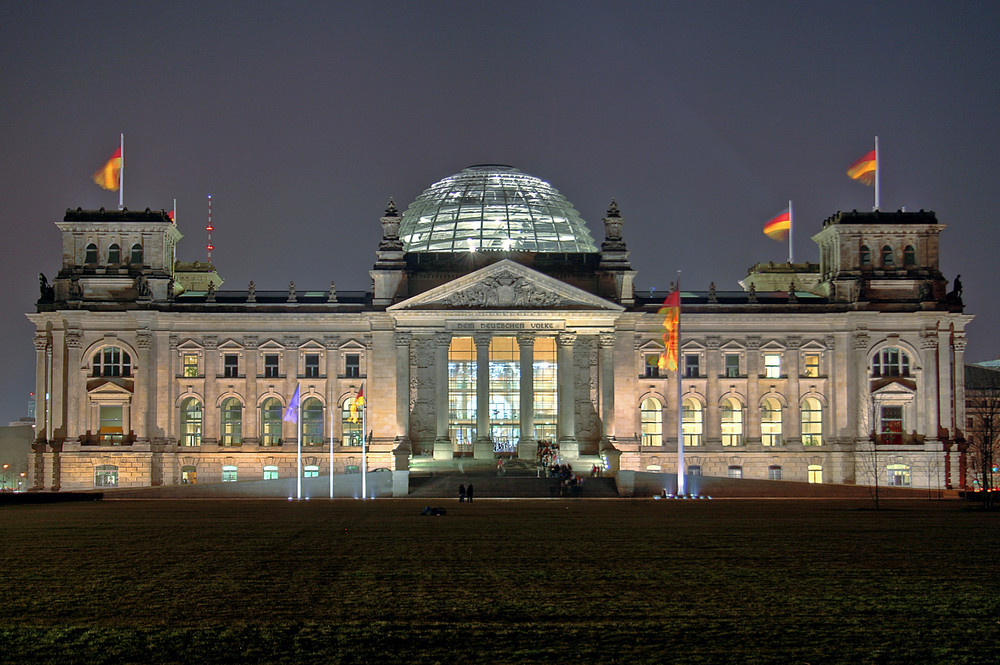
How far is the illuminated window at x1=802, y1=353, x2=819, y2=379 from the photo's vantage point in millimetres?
100375

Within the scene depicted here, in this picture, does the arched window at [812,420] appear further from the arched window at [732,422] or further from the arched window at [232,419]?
the arched window at [232,419]

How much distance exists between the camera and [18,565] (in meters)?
32.1

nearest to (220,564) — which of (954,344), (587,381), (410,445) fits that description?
(410,445)

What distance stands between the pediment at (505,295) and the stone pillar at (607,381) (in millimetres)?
2764

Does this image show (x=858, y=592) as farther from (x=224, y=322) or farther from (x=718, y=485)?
(x=224, y=322)

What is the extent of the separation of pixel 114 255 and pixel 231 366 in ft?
43.5

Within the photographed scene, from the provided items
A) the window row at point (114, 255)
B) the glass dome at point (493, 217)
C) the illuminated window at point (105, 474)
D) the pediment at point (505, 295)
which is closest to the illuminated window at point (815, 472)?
the pediment at point (505, 295)

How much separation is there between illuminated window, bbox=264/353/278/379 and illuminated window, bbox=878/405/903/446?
4989 centimetres

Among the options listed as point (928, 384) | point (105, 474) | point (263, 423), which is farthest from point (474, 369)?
point (928, 384)

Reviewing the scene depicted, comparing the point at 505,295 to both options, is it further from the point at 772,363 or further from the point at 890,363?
the point at 890,363

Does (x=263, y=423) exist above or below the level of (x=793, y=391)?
below

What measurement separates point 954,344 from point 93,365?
71.1 meters

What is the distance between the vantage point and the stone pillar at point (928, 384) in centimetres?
9844

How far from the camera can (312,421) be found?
100438mm
